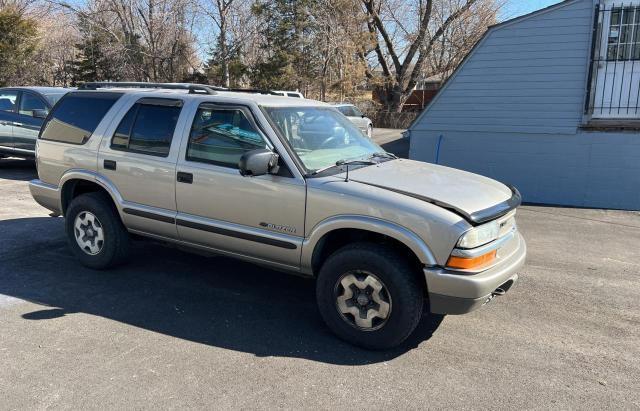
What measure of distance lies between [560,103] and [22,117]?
11.1 metres

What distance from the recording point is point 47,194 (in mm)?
5527

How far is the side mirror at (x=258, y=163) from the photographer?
378 centimetres

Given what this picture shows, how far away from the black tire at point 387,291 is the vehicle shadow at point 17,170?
Result: 9332mm

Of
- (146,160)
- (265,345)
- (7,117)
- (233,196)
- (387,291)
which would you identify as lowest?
(265,345)

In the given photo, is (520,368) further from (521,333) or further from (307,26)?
(307,26)

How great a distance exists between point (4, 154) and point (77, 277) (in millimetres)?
8062

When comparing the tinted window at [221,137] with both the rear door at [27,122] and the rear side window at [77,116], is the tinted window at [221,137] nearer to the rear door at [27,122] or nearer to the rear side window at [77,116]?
the rear side window at [77,116]

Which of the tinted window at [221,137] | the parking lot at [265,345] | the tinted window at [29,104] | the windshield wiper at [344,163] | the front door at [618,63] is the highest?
the front door at [618,63]

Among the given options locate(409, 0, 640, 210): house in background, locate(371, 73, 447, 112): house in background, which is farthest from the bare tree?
locate(409, 0, 640, 210): house in background

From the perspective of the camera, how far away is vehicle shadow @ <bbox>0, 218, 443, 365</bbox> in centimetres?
388

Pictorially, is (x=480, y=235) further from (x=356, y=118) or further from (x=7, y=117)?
(x=356, y=118)

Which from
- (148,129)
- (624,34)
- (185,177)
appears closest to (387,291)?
(185,177)

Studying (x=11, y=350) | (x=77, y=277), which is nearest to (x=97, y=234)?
(x=77, y=277)

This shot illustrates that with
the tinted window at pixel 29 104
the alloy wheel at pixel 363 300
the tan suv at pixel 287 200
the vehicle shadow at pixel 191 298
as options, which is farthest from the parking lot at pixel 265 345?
the tinted window at pixel 29 104
